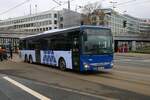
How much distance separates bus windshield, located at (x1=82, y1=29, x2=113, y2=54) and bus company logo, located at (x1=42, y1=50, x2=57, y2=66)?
5317 mm

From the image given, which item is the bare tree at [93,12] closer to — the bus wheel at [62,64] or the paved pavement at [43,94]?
the bus wheel at [62,64]

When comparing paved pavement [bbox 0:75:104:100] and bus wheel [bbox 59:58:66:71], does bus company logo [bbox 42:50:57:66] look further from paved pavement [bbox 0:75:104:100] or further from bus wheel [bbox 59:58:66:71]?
paved pavement [bbox 0:75:104:100]

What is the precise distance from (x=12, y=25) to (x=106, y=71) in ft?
491

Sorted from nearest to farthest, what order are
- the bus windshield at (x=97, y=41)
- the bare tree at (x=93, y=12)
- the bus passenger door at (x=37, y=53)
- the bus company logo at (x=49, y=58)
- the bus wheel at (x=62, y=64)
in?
1. the bus windshield at (x=97, y=41)
2. the bus wheel at (x=62, y=64)
3. the bus company logo at (x=49, y=58)
4. the bus passenger door at (x=37, y=53)
5. the bare tree at (x=93, y=12)

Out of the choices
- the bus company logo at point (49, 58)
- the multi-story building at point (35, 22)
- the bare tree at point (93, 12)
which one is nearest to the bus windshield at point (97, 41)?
the bus company logo at point (49, 58)

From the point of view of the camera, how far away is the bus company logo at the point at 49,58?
24.4 m

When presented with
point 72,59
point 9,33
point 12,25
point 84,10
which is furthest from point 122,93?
point 12,25

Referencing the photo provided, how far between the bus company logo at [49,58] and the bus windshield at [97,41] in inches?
209

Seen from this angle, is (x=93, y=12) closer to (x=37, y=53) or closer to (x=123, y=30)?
(x=37, y=53)

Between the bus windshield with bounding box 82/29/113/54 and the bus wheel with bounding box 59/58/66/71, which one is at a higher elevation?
the bus windshield with bounding box 82/29/113/54

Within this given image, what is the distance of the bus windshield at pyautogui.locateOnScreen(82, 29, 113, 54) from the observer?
19.2m

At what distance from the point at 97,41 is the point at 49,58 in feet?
22.6

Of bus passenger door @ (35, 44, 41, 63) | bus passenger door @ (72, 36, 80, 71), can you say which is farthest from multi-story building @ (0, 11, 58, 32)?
bus passenger door @ (72, 36, 80, 71)

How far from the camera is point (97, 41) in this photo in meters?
19.4
